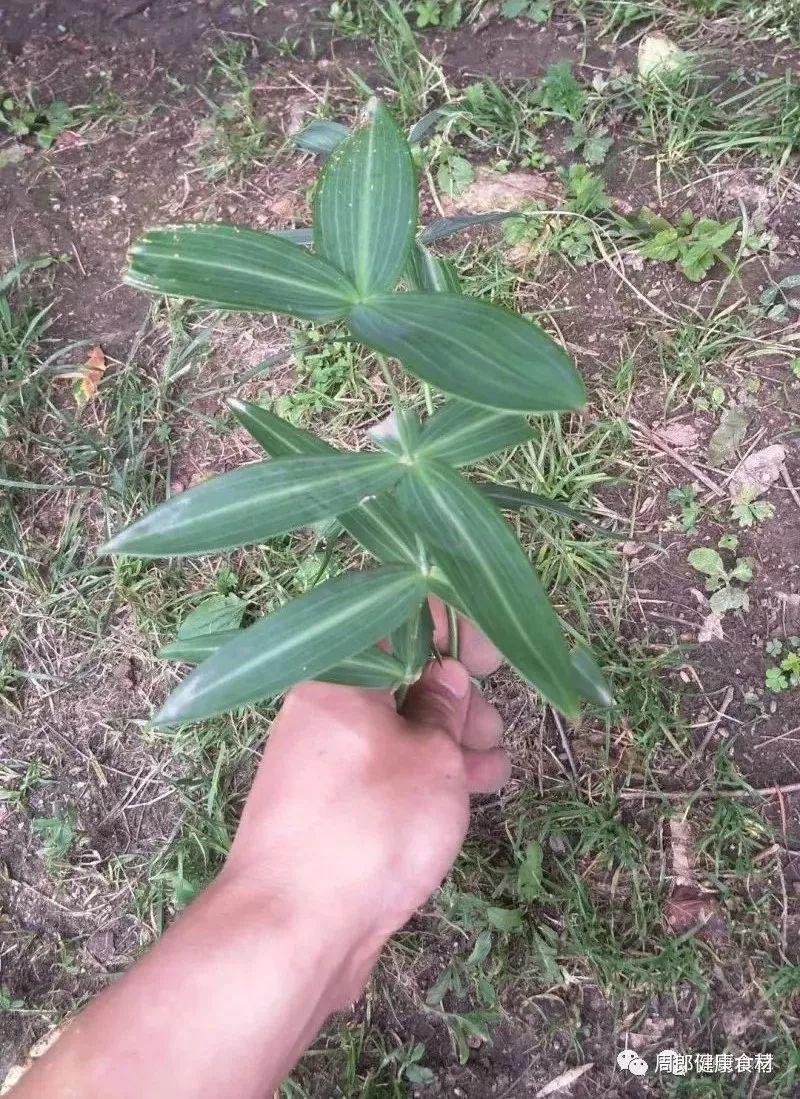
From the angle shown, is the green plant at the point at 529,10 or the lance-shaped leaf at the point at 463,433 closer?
the lance-shaped leaf at the point at 463,433

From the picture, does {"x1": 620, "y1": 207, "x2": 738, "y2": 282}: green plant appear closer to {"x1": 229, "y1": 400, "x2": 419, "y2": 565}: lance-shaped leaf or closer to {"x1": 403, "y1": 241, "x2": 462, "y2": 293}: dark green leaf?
{"x1": 403, "y1": 241, "x2": 462, "y2": 293}: dark green leaf

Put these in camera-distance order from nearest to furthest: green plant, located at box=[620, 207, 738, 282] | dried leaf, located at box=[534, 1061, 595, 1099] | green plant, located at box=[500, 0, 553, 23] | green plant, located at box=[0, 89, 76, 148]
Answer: dried leaf, located at box=[534, 1061, 595, 1099]
green plant, located at box=[620, 207, 738, 282]
green plant, located at box=[500, 0, 553, 23]
green plant, located at box=[0, 89, 76, 148]

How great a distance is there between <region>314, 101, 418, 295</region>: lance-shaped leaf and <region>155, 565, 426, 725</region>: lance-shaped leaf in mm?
298

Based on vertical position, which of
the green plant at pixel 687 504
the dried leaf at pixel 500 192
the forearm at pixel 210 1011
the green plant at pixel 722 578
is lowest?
the green plant at pixel 722 578

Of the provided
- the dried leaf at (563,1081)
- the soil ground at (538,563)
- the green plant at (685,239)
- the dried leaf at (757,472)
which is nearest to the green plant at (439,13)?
the soil ground at (538,563)

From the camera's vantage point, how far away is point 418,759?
971mm

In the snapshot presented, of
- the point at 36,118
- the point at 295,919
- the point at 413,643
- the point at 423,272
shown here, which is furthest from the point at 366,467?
the point at 36,118

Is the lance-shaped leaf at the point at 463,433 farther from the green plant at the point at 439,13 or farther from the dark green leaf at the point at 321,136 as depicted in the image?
the green plant at the point at 439,13

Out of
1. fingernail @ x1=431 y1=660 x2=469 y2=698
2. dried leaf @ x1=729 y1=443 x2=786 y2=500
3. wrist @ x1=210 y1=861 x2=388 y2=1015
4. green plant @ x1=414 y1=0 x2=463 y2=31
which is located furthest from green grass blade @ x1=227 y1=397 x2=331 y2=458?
green plant @ x1=414 y1=0 x2=463 y2=31

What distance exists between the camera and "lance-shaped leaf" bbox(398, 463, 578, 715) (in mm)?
675

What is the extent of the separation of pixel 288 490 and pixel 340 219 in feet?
0.89

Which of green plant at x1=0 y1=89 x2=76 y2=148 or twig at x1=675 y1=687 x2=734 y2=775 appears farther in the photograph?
green plant at x1=0 y1=89 x2=76 y2=148

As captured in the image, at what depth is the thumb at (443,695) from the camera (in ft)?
3.51

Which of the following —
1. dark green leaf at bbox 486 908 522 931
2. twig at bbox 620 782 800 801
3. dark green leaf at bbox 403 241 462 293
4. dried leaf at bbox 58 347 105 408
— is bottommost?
dark green leaf at bbox 486 908 522 931
